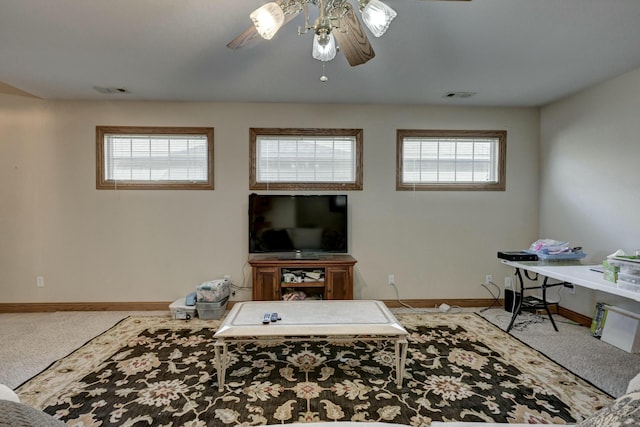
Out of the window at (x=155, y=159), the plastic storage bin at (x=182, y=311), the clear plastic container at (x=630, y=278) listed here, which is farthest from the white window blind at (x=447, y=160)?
the plastic storage bin at (x=182, y=311)

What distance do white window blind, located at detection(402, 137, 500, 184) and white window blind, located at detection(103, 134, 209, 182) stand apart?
2596mm

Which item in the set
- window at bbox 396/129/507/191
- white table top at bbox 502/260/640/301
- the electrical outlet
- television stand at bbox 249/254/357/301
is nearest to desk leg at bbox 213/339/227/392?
television stand at bbox 249/254/357/301

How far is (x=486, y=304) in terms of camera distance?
4.02 metres

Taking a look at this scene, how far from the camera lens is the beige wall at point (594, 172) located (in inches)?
117

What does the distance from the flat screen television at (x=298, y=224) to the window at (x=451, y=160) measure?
0.97 meters

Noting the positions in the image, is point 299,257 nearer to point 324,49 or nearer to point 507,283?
point 324,49

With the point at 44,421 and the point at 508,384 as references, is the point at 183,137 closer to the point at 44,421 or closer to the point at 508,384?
the point at 44,421

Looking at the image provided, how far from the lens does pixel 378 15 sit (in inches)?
60.4

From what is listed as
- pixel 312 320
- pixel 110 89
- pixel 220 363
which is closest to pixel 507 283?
pixel 312 320

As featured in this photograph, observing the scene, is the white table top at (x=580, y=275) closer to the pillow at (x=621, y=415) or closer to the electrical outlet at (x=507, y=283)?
the electrical outlet at (x=507, y=283)

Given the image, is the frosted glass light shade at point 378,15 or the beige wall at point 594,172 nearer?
the frosted glass light shade at point 378,15

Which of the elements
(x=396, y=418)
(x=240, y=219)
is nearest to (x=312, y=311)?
(x=396, y=418)

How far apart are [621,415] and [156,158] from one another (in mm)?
4364

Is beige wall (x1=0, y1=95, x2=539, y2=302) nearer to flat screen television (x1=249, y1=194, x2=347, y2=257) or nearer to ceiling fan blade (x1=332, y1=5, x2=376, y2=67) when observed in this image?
flat screen television (x1=249, y1=194, x2=347, y2=257)
